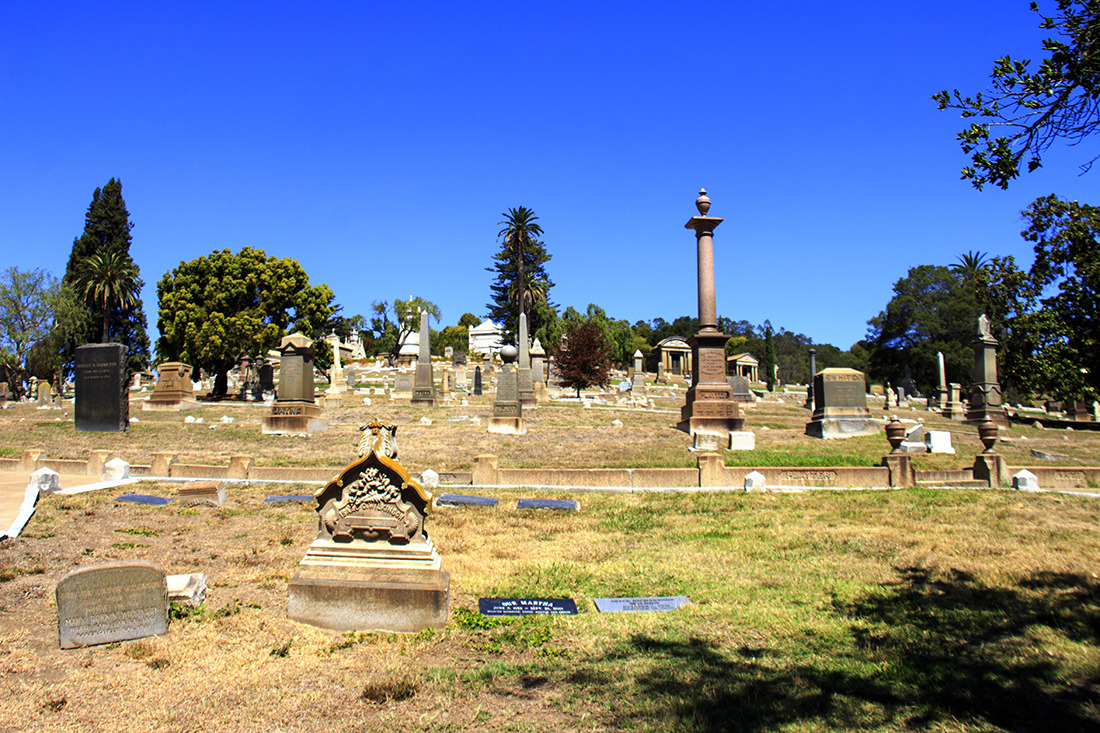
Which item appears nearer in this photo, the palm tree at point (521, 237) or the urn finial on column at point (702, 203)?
the urn finial on column at point (702, 203)

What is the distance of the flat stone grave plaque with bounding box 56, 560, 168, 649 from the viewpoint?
5555 mm

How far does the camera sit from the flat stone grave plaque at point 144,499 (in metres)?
11.7

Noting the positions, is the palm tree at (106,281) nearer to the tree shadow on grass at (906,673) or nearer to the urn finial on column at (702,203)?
the urn finial on column at (702,203)

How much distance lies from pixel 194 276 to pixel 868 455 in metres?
37.7

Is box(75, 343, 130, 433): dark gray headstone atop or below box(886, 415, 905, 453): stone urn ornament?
atop

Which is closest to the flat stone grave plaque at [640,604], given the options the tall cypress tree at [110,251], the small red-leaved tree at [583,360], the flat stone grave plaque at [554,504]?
the flat stone grave plaque at [554,504]

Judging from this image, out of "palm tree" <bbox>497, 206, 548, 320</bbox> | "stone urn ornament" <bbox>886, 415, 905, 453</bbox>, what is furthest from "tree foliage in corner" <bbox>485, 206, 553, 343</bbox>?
"stone urn ornament" <bbox>886, 415, 905, 453</bbox>

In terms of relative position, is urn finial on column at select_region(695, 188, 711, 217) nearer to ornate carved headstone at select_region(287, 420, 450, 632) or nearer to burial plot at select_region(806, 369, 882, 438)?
burial plot at select_region(806, 369, 882, 438)

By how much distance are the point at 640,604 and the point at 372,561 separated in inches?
110

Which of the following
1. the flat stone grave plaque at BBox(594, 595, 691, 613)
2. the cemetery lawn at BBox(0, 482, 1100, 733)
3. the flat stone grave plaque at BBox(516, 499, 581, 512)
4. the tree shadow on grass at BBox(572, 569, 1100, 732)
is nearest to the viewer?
the tree shadow on grass at BBox(572, 569, 1100, 732)

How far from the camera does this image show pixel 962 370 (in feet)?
218

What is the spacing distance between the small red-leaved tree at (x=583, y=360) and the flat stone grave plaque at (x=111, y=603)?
40457mm

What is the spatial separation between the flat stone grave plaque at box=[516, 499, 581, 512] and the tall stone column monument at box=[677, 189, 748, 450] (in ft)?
30.6

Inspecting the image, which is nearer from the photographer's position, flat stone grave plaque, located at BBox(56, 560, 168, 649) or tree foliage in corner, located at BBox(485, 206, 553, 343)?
flat stone grave plaque, located at BBox(56, 560, 168, 649)
